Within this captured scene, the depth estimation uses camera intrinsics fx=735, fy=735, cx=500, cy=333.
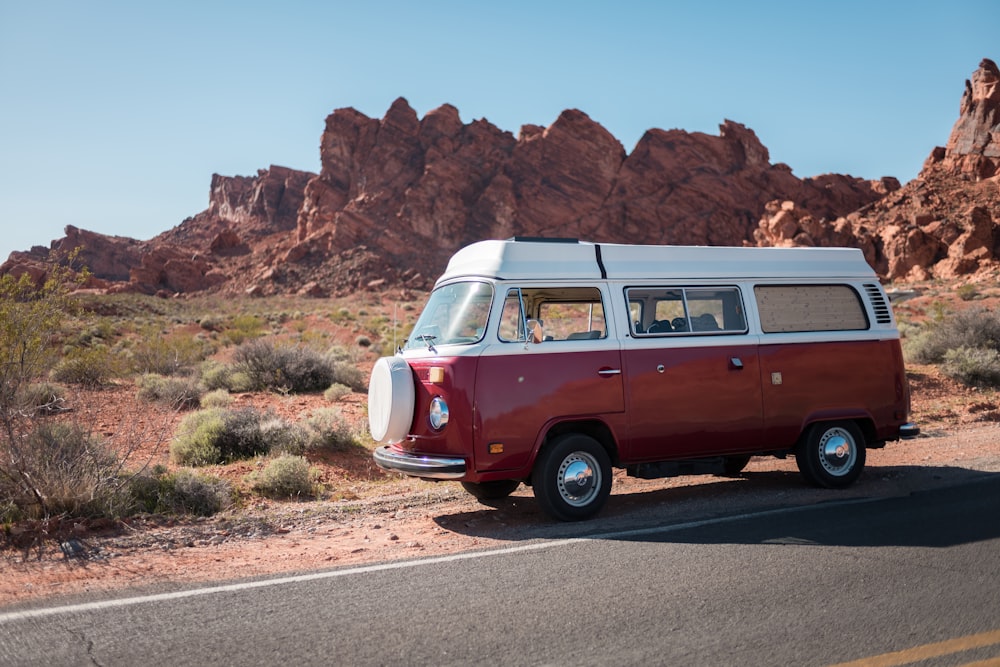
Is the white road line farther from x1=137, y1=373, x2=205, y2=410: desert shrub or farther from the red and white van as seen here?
x1=137, y1=373, x2=205, y2=410: desert shrub

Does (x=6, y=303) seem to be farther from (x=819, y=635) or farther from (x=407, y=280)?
(x=407, y=280)

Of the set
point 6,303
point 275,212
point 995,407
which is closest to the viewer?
point 6,303

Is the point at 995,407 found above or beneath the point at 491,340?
beneath

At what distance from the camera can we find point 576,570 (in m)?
5.44

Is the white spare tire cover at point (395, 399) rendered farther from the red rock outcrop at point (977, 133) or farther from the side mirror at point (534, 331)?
the red rock outcrop at point (977, 133)

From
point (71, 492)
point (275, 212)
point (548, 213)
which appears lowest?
point (71, 492)

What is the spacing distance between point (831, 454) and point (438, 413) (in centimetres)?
460

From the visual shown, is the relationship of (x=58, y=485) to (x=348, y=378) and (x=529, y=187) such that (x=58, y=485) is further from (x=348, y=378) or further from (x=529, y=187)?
(x=529, y=187)

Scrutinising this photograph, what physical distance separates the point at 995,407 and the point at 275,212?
417 feet

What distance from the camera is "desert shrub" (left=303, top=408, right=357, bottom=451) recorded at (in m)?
11.7

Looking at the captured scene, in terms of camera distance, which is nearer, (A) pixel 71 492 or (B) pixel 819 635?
(B) pixel 819 635

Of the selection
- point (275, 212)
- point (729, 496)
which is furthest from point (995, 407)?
point (275, 212)

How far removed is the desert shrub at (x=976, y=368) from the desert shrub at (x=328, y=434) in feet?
44.8

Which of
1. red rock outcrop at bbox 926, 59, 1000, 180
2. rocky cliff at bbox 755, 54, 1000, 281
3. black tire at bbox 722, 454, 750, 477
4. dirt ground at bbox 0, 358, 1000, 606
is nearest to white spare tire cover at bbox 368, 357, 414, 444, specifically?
dirt ground at bbox 0, 358, 1000, 606
